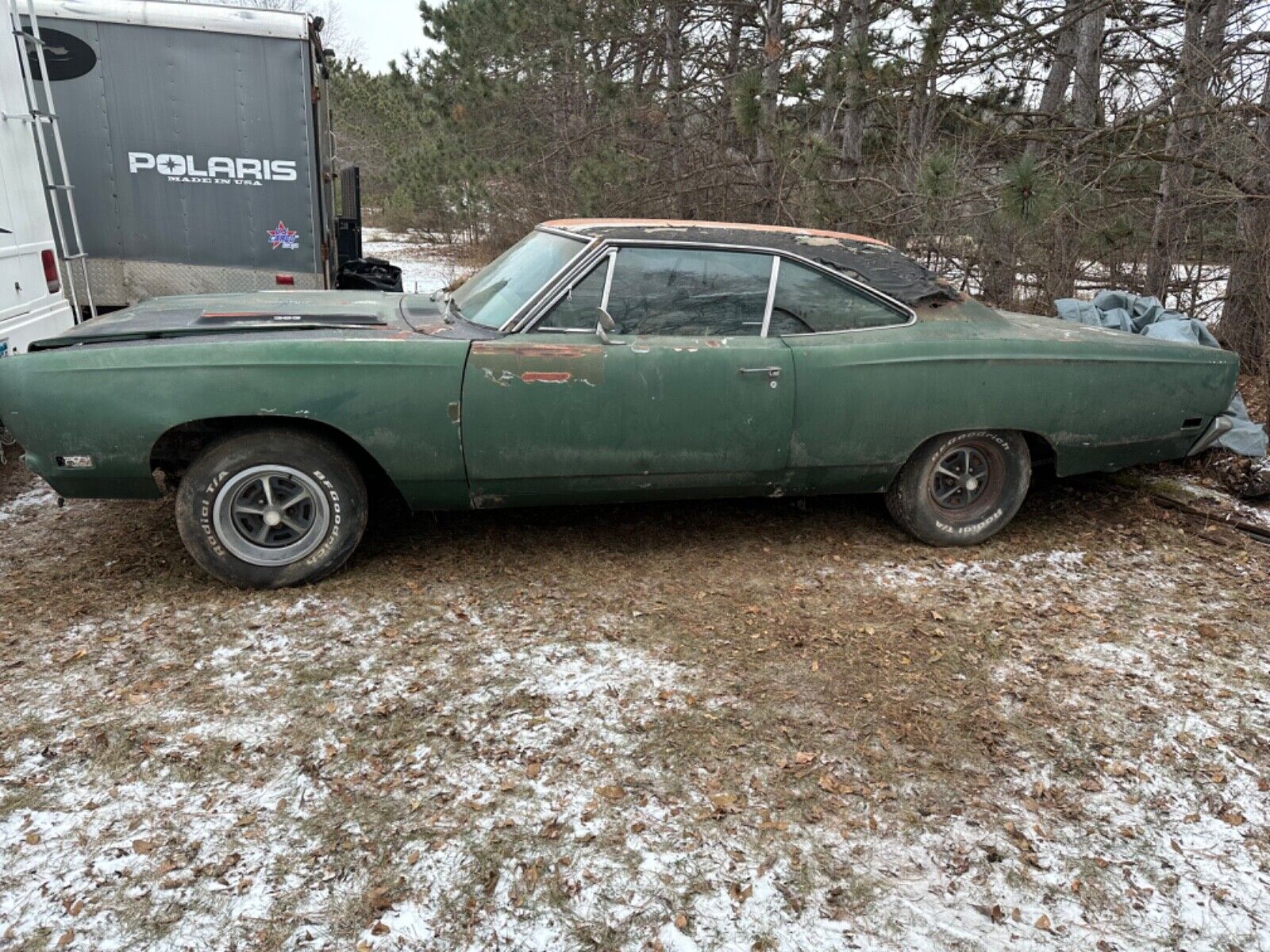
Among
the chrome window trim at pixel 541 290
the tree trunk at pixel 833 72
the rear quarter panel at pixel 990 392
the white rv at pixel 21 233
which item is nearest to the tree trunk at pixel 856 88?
the tree trunk at pixel 833 72

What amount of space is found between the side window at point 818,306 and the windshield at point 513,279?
3.16ft

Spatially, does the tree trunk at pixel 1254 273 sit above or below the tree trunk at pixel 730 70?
below

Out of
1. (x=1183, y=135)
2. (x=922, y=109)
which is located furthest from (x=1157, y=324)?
(x=922, y=109)

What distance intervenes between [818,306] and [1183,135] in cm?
496

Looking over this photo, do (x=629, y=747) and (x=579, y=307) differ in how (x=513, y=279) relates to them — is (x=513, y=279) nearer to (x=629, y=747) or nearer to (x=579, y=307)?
(x=579, y=307)

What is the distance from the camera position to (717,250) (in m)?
4.06

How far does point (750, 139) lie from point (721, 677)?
894 centimetres

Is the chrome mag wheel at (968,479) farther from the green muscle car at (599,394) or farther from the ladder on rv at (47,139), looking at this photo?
the ladder on rv at (47,139)

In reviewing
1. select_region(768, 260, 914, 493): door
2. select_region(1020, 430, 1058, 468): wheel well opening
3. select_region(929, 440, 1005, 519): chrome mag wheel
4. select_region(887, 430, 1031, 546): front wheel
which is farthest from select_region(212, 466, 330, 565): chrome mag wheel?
select_region(1020, 430, 1058, 468): wheel well opening

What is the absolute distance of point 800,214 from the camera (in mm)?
9344

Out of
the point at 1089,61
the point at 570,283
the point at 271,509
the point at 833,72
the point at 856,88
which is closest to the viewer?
the point at 271,509

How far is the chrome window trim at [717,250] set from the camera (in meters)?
3.83

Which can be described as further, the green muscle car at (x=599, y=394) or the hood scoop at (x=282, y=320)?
the hood scoop at (x=282, y=320)

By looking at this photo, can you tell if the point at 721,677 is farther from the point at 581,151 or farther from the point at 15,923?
the point at 581,151
